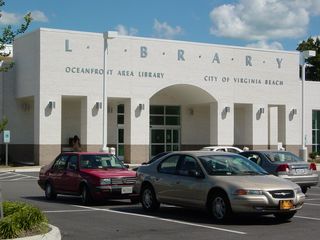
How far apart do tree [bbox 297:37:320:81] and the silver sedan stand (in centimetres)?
6776

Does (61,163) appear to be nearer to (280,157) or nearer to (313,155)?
(280,157)

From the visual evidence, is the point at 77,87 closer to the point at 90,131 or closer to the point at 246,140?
the point at 90,131

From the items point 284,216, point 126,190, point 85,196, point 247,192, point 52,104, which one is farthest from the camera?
point 52,104

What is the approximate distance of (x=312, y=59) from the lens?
79.7 m

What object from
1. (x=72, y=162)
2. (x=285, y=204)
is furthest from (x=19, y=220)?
(x=72, y=162)

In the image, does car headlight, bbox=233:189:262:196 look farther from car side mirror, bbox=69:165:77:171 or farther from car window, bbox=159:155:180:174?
car side mirror, bbox=69:165:77:171

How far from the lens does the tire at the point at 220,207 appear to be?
12.7 metres

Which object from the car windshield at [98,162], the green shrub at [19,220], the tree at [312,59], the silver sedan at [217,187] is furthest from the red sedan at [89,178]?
the tree at [312,59]

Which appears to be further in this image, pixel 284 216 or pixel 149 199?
pixel 149 199

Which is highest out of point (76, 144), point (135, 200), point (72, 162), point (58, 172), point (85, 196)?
point (76, 144)

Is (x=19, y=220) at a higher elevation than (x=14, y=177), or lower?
higher

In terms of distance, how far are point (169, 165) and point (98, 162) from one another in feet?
12.0

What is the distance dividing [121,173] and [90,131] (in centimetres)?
2172

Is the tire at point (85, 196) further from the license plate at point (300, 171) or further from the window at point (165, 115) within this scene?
the window at point (165, 115)
